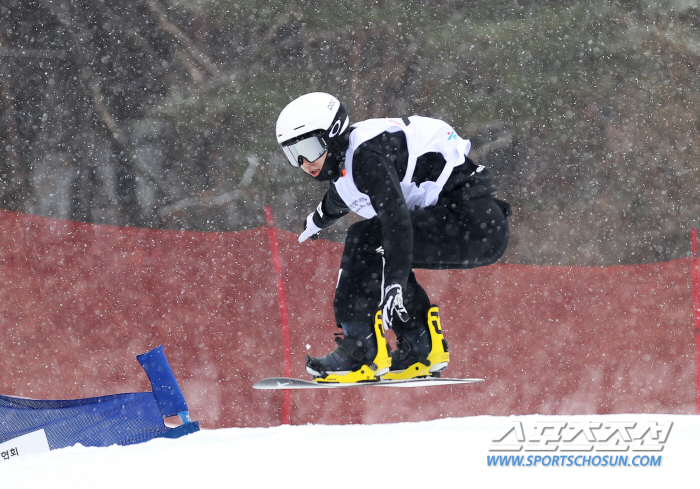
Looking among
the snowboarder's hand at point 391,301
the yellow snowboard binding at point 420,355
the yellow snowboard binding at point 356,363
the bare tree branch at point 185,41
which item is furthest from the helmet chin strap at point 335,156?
the bare tree branch at point 185,41

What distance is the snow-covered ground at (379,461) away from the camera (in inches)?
105

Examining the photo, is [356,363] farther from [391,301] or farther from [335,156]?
[335,156]

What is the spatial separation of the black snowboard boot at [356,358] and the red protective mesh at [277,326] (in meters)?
2.85

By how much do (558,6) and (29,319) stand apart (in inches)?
372

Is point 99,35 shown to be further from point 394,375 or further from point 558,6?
point 394,375

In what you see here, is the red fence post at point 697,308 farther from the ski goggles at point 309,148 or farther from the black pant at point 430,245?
the ski goggles at point 309,148

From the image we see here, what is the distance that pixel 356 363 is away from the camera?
11.4ft

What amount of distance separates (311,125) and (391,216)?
0.57 metres

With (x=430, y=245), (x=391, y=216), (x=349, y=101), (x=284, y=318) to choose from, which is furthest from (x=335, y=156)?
(x=349, y=101)

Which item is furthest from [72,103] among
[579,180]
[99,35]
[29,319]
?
[579,180]

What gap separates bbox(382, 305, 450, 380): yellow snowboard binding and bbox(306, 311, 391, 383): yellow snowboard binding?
156 millimetres

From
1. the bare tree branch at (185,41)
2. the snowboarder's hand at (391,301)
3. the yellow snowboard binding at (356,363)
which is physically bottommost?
the yellow snowboard binding at (356,363)

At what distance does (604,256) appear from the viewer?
410 inches

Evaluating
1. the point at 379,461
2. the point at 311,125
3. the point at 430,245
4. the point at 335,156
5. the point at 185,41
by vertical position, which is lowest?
the point at 379,461
